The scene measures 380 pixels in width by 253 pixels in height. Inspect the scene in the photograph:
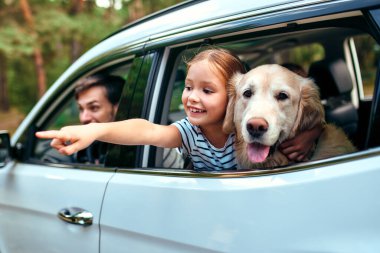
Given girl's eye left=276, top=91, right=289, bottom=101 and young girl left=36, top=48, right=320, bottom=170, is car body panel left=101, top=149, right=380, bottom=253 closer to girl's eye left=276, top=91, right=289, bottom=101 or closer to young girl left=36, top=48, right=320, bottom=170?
young girl left=36, top=48, right=320, bottom=170

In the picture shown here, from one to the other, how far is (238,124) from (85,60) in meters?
1.12

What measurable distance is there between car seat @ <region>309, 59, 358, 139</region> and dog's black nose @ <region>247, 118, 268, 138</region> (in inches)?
78.0

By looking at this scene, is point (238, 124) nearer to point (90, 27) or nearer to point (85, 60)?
point (85, 60)

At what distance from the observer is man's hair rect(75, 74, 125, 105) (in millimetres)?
2712

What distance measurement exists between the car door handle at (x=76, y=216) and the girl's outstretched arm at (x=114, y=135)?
0.43 meters

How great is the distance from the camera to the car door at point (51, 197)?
2119mm

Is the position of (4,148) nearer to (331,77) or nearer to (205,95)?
(205,95)

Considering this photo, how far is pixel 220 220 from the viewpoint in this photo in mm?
1562

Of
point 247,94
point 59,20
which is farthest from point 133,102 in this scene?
point 59,20

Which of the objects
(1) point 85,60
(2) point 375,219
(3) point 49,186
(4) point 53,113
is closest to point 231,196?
(2) point 375,219

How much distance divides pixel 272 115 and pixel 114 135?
63 centimetres

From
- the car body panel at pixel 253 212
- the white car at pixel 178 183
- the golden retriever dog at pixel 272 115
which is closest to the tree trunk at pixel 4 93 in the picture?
the white car at pixel 178 183

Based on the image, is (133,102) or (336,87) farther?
(336,87)

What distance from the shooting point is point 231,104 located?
1.87 metres
